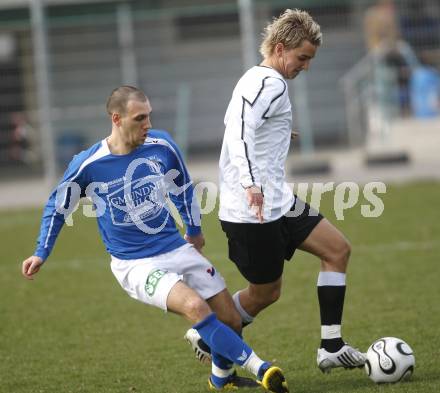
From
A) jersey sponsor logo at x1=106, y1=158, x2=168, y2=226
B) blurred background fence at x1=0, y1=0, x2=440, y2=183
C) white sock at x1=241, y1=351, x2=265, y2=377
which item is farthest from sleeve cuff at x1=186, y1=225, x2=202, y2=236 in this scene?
blurred background fence at x1=0, y1=0, x2=440, y2=183

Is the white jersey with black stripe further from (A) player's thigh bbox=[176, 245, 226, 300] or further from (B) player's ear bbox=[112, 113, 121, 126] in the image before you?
(B) player's ear bbox=[112, 113, 121, 126]

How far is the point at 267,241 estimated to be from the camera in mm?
5895

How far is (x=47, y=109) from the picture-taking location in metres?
16.8

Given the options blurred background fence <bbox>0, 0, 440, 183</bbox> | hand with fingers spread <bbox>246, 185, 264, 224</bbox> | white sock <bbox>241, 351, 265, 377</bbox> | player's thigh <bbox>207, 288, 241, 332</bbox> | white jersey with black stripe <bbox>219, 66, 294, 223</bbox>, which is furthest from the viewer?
blurred background fence <bbox>0, 0, 440, 183</bbox>

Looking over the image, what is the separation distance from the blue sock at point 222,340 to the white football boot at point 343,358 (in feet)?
2.21

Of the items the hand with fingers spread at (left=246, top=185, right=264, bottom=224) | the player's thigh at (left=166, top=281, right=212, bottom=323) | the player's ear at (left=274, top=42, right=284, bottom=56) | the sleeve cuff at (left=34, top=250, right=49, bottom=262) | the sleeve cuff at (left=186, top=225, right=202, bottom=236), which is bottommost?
the player's thigh at (left=166, top=281, right=212, bottom=323)

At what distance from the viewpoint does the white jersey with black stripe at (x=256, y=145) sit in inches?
225

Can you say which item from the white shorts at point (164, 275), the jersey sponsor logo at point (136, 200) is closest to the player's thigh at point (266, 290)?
the white shorts at point (164, 275)

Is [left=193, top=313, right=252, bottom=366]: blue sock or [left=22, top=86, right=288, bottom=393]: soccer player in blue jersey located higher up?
[left=22, top=86, right=288, bottom=393]: soccer player in blue jersey

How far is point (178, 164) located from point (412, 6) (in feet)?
43.1

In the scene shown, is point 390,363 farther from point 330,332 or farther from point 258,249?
point 258,249

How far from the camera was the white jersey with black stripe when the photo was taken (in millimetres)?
5703

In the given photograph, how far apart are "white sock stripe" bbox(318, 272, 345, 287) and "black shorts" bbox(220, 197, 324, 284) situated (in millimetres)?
257

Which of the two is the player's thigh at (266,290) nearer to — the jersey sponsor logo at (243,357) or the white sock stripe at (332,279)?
the white sock stripe at (332,279)
